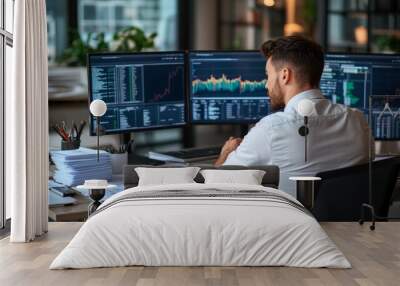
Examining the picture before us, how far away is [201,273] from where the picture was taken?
3951mm

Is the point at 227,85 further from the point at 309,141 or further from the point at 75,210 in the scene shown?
the point at 75,210

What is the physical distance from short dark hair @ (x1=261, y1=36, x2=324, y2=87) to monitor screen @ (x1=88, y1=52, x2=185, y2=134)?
68 cm

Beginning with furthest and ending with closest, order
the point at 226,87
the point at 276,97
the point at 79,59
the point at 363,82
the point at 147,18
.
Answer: the point at 147,18, the point at 79,59, the point at 363,82, the point at 226,87, the point at 276,97

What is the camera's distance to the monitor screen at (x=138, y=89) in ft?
16.6

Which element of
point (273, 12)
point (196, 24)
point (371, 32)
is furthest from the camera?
point (273, 12)

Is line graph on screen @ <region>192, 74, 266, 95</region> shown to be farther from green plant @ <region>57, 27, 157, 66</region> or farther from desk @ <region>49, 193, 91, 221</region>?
green plant @ <region>57, 27, 157, 66</region>

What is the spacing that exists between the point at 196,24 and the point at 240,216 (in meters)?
7.56

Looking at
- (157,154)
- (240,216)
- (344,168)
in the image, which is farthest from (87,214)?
(344,168)

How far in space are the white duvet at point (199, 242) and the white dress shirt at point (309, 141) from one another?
31.7 inches

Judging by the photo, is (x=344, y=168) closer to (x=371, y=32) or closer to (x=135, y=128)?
(x=135, y=128)

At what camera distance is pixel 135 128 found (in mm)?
5172

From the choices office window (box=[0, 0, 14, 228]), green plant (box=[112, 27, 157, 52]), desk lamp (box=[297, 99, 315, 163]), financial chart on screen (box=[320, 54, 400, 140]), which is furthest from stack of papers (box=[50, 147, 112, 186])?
green plant (box=[112, 27, 157, 52])

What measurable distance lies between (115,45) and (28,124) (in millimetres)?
4156

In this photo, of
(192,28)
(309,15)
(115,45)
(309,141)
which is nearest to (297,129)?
(309,141)
